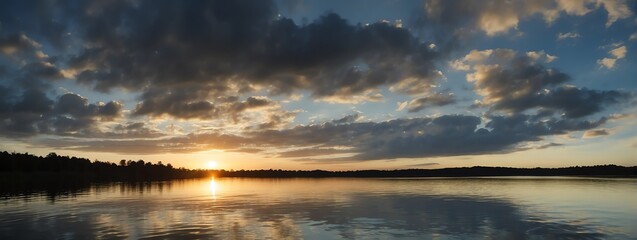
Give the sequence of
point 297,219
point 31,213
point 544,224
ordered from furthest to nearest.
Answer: point 31,213 → point 297,219 → point 544,224

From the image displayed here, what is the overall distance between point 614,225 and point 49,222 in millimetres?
58392

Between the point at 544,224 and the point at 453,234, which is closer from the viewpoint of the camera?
the point at 453,234

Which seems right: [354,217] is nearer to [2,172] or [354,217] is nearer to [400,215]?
[400,215]

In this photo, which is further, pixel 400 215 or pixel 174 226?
pixel 400 215

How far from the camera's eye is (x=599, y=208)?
5909 cm

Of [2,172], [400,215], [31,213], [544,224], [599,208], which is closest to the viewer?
[544,224]

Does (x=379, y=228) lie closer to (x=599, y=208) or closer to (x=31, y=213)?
(x=599, y=208)

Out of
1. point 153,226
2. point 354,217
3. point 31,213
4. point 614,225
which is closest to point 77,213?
point 31,213

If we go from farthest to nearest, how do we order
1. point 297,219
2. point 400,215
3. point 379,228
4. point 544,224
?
1. point 400,215
2. point 297,219
3. point 544,224
4. point 379,228

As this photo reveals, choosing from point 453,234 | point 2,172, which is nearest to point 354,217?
point 453,234

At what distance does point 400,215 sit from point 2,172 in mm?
191613

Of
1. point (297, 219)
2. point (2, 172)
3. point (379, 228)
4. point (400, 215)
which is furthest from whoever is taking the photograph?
point (2, 172)

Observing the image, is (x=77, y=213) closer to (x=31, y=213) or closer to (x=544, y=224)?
(x=31, y=213)

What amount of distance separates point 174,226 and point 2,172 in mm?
180795
